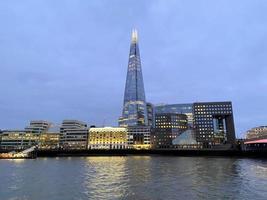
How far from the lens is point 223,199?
29891mm

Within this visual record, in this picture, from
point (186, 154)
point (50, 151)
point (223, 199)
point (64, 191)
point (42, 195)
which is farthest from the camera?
point (50, 151)

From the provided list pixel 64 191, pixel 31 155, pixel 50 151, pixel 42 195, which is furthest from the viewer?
pixel 50 151

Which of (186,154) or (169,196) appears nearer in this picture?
(169,196)

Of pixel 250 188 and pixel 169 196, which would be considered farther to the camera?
pixel 250 188

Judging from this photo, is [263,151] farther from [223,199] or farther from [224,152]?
[223,199]

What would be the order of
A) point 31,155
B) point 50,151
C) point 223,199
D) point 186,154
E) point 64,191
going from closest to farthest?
point 223,199, point 64,191, point 31,155, point 186,154, point 50,151

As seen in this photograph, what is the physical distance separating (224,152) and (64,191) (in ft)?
452

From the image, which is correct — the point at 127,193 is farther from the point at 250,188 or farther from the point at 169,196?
the point at 250,188

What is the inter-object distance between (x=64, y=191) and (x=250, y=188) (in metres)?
26.0

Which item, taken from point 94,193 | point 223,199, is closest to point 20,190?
point 94,193

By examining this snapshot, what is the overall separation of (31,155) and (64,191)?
127783mm

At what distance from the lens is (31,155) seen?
152250 millimetres

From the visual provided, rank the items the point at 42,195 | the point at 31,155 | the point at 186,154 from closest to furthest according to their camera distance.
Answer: the point at 42,195 → the point at 31,155 → the point at 186,154

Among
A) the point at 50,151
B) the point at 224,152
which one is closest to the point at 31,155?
the point at 50,151
